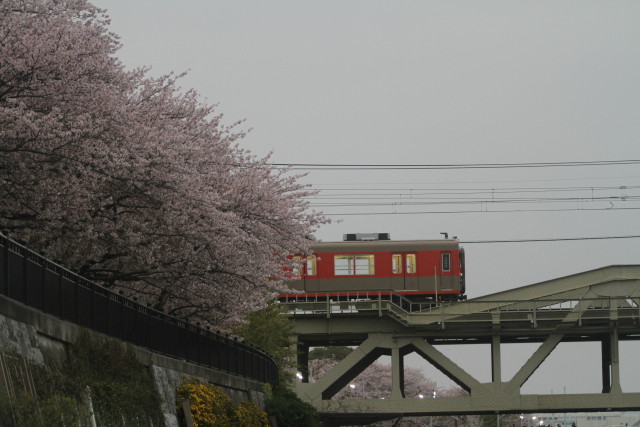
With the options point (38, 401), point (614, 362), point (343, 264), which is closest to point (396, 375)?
point (343, 264)

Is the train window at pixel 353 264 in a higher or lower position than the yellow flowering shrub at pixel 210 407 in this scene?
higher

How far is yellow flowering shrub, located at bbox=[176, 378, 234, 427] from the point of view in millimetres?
24891

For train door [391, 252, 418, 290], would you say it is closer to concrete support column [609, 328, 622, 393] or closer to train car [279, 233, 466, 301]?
train car [279, 233, 466, 301]

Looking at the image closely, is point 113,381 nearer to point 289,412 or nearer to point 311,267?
point 289,412

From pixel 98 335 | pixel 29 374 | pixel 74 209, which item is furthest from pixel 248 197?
pixel 29 374

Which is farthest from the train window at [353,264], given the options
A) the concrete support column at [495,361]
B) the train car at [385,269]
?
the concrete support column at [495,361]

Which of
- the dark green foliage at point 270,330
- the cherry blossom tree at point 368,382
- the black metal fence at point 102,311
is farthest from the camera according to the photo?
the cherry blossom tree at point 368,382

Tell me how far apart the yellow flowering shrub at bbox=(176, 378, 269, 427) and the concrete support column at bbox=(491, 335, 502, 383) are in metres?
20.7

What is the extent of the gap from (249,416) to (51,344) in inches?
517

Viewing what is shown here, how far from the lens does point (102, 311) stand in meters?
21.3

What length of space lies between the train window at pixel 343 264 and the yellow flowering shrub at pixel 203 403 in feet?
94.1

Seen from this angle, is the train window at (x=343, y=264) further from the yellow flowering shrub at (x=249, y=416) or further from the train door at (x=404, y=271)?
the yellow flowering shrub at (x=249, y=416)

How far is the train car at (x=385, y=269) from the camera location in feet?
184

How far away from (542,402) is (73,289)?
109 feet
